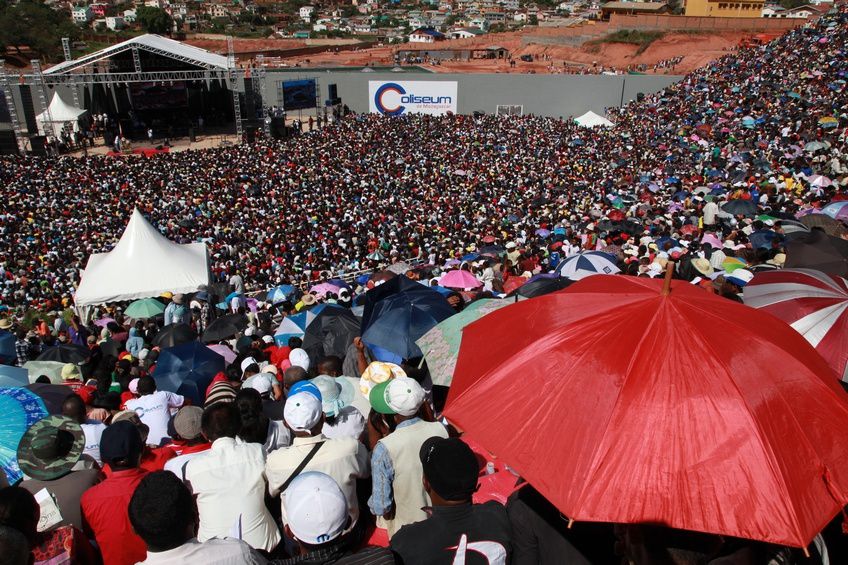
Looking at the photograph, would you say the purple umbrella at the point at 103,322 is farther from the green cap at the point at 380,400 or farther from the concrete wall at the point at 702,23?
the concrete wall at the point at 702,23

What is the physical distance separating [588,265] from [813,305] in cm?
419

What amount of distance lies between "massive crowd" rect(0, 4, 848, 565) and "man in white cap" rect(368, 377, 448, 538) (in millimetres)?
13

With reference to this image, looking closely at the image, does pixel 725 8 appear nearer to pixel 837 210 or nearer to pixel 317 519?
pixel 837 210

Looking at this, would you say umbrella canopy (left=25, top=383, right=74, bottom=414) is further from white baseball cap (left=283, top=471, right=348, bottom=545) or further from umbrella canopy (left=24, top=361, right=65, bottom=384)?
white baseball cap (left=283, top=471, right=348, bottom=545)

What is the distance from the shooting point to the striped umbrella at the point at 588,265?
8.55m

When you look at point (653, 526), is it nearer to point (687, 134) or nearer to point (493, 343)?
point (493, 343)

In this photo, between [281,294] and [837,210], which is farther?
[281,294]

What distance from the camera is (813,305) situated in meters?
4.49

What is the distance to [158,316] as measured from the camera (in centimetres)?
1155

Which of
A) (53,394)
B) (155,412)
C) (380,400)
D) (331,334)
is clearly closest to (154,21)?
(331,334)

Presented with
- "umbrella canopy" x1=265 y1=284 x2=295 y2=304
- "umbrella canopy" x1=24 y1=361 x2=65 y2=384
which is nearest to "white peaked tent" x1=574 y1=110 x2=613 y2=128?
"umbrella canopy" x1=265 y1=284 x2=295 y2=304

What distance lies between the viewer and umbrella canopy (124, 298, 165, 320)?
37.4 feet

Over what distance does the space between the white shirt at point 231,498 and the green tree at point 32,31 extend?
6806cm

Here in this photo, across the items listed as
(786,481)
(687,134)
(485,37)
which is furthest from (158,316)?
(485,37)
